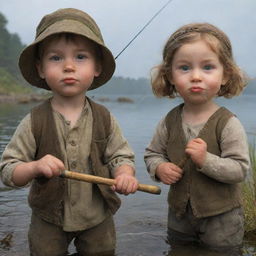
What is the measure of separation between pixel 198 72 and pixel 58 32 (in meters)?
1.01

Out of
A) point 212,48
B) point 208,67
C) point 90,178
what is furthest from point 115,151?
point 212,48

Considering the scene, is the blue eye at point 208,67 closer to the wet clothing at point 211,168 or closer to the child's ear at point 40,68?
the wet clothing at point 211,168

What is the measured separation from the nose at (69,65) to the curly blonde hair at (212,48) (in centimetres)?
82

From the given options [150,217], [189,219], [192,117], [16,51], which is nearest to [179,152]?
[192,117]

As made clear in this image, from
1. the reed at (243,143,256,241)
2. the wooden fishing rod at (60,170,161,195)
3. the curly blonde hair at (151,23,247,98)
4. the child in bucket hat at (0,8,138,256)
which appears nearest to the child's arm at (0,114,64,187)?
the child in bucket hat at (0,8,138,256)

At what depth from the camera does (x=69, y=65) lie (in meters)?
3.04

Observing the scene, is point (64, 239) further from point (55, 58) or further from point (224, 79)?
point (224, 79)

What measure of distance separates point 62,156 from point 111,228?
70 centimetres

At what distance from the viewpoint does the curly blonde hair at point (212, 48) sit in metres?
3.39

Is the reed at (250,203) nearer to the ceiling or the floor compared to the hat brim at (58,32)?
nearer to the floor

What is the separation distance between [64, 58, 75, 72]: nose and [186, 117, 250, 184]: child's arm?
936mm

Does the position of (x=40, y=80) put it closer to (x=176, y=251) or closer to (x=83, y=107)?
(x=83, y=107)

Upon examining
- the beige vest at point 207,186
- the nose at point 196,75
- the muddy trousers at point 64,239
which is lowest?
the muddy trousers at point 64,239

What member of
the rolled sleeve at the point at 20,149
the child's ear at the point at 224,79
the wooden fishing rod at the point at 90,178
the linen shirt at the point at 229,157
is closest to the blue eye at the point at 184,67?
the child's ear at the point at 224,79
